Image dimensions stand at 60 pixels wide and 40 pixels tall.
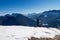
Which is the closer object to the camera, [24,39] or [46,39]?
[24,39]

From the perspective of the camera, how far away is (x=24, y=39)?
13422 millimetres

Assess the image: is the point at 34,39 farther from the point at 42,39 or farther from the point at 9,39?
the point at 9,39

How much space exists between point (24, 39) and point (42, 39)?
2.23 m

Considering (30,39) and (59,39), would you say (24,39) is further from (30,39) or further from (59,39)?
(59,39)

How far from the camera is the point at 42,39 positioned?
14609 mm

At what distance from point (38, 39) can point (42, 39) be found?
0.56 m

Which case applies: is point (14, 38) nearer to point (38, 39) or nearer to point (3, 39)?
point (3, 39)

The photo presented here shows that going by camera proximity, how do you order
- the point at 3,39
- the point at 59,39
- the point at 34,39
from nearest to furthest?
the point at 3,39
the point at 34,39
the point at 59,39

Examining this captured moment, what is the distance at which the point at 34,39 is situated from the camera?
14.1m

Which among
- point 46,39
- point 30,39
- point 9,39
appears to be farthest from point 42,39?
point 9,39

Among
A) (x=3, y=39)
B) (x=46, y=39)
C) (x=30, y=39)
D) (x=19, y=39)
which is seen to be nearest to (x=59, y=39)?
(x=46, y=39)

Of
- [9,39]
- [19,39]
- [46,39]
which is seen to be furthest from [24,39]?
[46,39]

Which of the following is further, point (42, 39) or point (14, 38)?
point (42, 39)

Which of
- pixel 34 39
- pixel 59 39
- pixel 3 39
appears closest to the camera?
pixel 3 39
